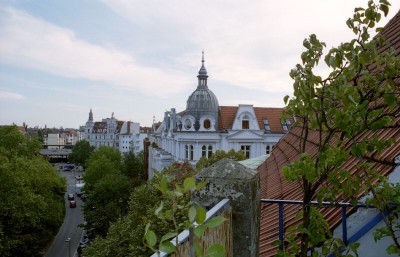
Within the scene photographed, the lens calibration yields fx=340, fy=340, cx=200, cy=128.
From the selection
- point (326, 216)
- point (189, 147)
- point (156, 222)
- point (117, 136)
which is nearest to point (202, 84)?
point (189, 147)

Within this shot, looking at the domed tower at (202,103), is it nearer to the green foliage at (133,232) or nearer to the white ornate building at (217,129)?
the white ornate building at (217,129)

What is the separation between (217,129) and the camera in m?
32.7

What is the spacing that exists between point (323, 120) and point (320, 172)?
42 cm

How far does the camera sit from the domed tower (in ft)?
107

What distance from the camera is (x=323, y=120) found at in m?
2.54

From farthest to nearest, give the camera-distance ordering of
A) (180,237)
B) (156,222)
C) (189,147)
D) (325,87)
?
(189,147) < (156,222) < (325,87) < (180,237)

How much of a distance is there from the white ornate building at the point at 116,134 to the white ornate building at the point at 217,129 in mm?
55084

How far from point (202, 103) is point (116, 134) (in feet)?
216

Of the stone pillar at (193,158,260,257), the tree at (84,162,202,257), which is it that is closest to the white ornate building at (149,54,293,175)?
the tree at (84,162,202,257)

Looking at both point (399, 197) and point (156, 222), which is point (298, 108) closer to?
point (399, 197)

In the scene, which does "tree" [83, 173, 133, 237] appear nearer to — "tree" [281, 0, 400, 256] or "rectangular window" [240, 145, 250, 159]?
"rectangular window" [240, 145, 250, 159]

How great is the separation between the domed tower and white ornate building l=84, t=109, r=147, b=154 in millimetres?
54683

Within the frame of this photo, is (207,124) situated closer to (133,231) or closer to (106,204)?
(106,204)

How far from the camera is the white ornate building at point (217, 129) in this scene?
31.7 m
